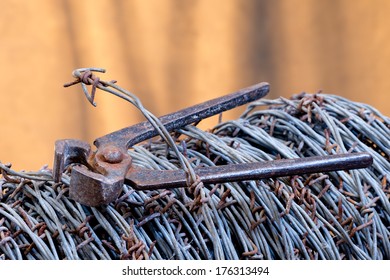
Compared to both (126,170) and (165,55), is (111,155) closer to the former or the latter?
(126,170)

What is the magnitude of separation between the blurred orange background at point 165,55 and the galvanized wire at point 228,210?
83 cm

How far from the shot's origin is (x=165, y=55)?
64.6 inches

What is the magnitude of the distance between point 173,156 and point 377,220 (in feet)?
0.79

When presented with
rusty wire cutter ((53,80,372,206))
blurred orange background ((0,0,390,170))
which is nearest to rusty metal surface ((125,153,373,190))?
rusty wire cutter ((53,80,372,206))

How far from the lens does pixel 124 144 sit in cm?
74

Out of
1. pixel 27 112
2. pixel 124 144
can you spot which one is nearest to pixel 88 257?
pixel 124 144

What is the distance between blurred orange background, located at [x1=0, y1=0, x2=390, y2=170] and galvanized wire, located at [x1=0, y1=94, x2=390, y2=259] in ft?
2.72

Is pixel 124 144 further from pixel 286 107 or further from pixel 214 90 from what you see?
pixel 214 90

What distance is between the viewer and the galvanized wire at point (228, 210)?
0.67m

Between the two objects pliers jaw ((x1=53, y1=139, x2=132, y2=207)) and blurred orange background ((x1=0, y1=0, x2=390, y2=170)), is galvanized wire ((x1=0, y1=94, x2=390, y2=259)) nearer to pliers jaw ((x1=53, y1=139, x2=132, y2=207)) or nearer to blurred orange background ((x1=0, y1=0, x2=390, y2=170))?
pliers jaw ((x1=53, y1=139, x2=132, y2=207))

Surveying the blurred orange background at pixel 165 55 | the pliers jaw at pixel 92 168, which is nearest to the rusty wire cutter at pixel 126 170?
Result: the pliers jaw at pixel 92 168

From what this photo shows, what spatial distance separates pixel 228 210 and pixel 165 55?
97 cm

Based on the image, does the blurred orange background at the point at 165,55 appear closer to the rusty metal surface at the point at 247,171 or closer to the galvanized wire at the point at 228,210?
the galvanized wire at the point at 228,210

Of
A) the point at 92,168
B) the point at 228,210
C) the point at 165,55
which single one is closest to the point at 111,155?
the point at 92,168
